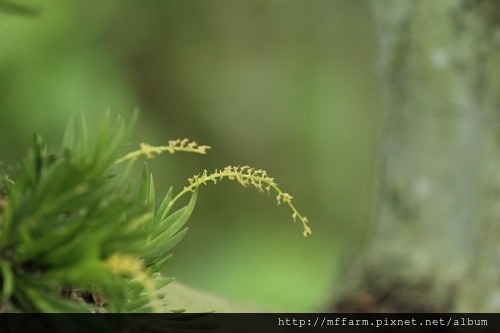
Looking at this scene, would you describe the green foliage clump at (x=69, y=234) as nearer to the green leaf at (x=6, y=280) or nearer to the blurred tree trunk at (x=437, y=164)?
the green leaf at (x=6, y=280)

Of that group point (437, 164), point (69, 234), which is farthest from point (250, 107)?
point (69, 234)

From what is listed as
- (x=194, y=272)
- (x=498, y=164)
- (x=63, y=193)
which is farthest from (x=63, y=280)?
(x=194, y=272)

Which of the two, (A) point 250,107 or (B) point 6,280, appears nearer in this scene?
(B) point 6,280

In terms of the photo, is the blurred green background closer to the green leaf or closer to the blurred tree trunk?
the blurred tree trunk

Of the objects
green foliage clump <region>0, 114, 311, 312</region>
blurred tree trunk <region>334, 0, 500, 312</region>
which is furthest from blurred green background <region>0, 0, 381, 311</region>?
green foliage clump <region>0, 114, 311, 312</region>

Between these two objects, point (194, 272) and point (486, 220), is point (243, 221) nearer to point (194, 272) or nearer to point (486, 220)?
point (194, 272)

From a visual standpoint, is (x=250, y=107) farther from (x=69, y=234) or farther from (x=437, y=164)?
(x=69, y=234)

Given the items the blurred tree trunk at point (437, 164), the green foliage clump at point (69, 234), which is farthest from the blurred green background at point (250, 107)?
the green foliage clump at point (69, 234)
